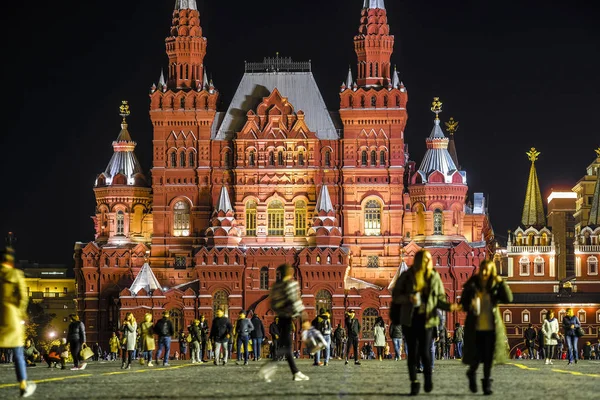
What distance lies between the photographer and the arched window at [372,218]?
343 ft

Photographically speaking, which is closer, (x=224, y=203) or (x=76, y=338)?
(x=76, y=338)

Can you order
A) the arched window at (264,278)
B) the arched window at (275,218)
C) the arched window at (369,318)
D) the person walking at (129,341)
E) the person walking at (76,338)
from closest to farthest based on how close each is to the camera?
the person walking at (76,338)
the person walking at (129,341)
the arched window at (369,318)
the arched window at (264,278)
the arched window at (275,218)

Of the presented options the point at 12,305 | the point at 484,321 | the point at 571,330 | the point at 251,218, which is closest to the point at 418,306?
the point at 484,321

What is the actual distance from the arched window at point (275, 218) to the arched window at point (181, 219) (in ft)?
19.2

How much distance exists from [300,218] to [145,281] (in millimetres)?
12152

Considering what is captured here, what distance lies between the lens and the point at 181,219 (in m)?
106

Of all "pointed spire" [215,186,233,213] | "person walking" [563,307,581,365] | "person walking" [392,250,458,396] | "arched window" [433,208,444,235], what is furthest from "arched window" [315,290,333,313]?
"person walking" [392,250,458,396]

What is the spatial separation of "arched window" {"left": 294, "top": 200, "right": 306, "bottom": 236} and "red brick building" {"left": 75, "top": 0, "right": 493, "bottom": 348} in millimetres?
72

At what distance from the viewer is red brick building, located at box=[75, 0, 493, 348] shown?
10362 centimetres

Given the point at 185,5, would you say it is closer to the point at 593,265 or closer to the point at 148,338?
the point at 593,265

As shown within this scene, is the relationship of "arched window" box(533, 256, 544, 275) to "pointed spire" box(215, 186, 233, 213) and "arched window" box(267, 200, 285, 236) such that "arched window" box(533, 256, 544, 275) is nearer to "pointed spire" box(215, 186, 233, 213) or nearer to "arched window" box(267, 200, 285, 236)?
"arched window" box(267, 200, 285, 236)

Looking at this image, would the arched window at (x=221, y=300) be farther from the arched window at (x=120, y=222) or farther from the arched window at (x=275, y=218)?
the arched window at (x=120, y=222)

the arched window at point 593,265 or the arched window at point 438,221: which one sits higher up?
the arched window at point 438,221

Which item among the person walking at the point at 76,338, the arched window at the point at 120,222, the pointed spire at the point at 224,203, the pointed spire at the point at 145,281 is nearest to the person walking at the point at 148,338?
the person walking at the point at 76,338
